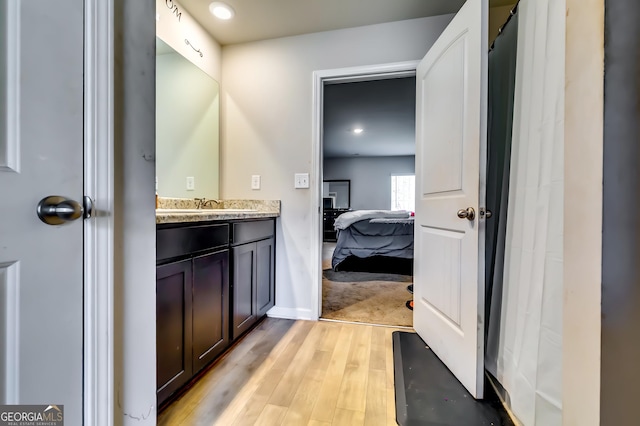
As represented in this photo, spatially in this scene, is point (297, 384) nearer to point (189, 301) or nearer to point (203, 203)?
point (189, 301)

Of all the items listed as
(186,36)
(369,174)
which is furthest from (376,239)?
(369,174)

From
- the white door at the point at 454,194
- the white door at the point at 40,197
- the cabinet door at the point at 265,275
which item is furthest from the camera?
the cabinet door at the point at 265,275

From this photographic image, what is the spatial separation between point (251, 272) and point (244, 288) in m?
0.13

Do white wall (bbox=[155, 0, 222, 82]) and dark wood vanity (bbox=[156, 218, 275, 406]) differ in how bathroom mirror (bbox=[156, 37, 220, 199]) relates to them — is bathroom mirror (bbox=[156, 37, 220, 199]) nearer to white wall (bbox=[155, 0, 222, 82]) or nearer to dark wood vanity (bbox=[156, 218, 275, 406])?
white wall (bbox=[155, 0, 222, 82])

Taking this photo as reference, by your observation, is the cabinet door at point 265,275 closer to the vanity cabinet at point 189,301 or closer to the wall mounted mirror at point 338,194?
the vanity cabinet at point 189,301

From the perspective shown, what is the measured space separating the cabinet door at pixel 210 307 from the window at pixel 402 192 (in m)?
6.86

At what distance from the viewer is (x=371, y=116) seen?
4.51 meters

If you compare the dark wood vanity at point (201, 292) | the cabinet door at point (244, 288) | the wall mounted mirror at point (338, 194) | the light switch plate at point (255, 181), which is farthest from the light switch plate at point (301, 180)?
the wall mounted mirror at point (338, 194)

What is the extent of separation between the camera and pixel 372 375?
144 cm

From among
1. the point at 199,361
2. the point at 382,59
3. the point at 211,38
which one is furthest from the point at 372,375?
the point at 211,38

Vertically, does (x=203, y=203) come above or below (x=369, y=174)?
Answer: below

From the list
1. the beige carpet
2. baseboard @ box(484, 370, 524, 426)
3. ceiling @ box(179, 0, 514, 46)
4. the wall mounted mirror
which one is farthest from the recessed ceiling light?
the wall mounted mirror

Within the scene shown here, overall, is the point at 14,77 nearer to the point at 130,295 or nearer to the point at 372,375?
the point at 130,295

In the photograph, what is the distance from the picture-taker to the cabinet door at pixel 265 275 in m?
1.95
